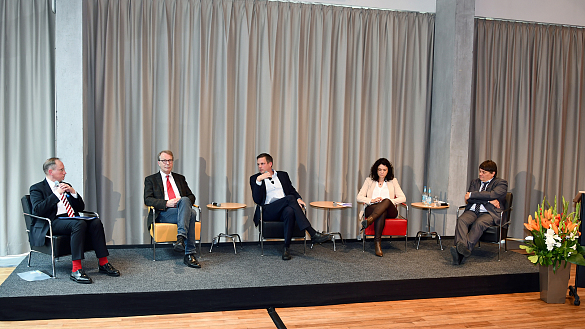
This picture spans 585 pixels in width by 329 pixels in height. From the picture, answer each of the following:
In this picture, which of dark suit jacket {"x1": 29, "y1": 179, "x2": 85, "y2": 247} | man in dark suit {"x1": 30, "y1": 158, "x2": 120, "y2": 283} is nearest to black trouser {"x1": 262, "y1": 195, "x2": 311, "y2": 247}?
man in dark suit {"x1": 30, "y1": 158, "x2": 120, "y2": 283}

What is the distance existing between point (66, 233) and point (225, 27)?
3.23 m

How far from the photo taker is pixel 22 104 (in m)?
5.24

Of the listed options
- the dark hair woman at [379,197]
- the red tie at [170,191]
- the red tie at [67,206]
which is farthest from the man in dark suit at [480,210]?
the red tie at [67,206]

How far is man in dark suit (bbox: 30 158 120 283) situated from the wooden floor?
0.69m

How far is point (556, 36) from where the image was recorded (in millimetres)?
6801

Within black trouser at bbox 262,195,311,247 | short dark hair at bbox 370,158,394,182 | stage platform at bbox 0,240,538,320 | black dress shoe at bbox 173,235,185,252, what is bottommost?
stage platform at bbox 0,240,538,320

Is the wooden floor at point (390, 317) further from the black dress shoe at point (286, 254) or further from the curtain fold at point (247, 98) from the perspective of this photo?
the curtain fold at point (247, 98)

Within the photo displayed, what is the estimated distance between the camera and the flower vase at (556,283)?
4051mm

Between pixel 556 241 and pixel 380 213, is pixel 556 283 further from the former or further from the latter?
pixel 380 213

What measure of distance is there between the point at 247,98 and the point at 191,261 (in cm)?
239

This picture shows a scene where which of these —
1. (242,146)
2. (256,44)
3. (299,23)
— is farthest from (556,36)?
(242,146)

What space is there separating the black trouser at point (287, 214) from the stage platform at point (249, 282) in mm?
345

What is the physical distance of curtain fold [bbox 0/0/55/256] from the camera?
5.18m

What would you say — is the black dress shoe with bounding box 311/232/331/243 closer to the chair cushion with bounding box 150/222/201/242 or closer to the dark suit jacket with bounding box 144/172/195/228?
the dark suit jacket with bounding box 144/172/195/228
